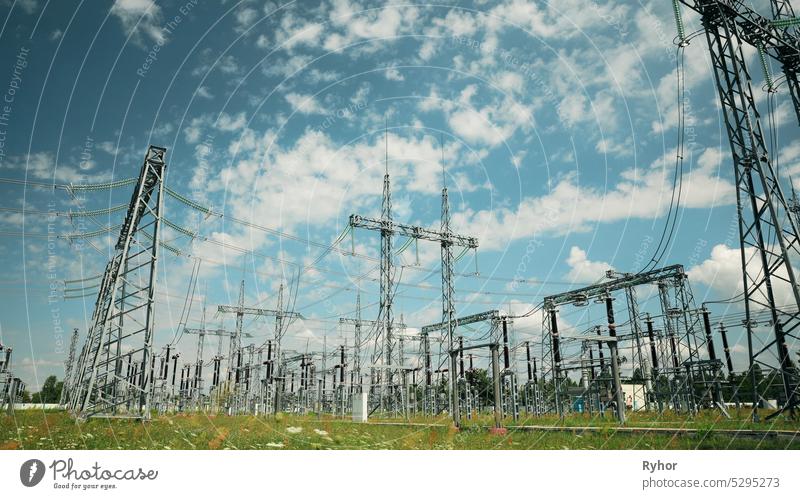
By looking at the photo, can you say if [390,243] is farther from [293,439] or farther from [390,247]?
[293,439]

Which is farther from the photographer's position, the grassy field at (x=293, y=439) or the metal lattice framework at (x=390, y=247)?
the metal lattice framework at (x=390, y=247)

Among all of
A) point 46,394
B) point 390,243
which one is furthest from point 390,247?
point 46,394

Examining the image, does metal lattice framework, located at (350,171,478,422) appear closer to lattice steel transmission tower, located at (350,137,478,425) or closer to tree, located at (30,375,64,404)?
lattice steel transmission tower, located at (350,137,478,425)

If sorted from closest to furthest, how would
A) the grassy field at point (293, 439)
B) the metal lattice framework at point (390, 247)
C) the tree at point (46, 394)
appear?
1. the tree at point (46, 394)
2. the grassy field at point (293, 439)
3. the metal lattice framework at point (390, 247)

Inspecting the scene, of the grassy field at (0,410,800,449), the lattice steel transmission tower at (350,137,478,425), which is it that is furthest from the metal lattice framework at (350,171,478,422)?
the grassy field at (0,410,800,449)

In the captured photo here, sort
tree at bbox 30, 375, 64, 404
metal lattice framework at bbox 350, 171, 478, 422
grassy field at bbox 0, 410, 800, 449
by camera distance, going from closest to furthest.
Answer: tree at bbox 30, 375, 64, 404
grassy field at bbox 0, 410, 800, 449
metal lattice framework at bbox 350, 171, 478, 422

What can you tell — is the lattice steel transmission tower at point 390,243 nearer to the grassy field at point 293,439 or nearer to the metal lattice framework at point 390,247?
the metal lattice framework at point 390,247

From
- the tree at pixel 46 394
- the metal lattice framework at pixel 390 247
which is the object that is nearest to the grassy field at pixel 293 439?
the tree at pixel 46 394

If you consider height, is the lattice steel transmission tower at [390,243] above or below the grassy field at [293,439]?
above
